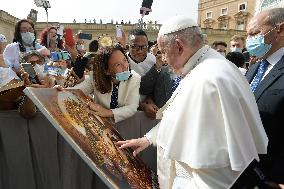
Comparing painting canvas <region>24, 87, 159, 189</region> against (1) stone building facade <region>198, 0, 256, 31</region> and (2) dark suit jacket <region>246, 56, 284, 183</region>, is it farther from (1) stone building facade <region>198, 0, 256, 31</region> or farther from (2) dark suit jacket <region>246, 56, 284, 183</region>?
(1) stone building facade <region>198, 0, 256, 31</region>

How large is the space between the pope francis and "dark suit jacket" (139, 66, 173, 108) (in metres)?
1.77

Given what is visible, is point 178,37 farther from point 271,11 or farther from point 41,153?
point 41,153

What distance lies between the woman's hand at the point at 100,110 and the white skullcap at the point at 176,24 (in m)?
1.19

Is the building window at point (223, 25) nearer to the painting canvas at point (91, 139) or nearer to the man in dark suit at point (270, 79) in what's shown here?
the man in dark suit at point (270, 79)

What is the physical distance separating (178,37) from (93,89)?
173cm

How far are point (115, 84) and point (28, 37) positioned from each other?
2.43m

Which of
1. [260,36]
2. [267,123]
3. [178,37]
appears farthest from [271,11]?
[178,37]

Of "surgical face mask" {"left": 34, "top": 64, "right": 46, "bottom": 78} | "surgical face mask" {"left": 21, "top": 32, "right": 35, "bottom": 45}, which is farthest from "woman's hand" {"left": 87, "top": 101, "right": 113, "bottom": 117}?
"surgical face mask" {"left": 21, "top": 32, "right": 35, "bottom": 45}

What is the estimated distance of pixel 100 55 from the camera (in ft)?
10.4

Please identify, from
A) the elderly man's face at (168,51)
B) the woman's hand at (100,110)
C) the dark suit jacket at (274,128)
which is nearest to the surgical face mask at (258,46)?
the dark suit jacket at (274,128)

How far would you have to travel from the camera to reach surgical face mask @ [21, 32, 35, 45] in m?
4.90

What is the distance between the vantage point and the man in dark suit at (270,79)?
7.39 ft

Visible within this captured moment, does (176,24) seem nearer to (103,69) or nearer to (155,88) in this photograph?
(103,69)

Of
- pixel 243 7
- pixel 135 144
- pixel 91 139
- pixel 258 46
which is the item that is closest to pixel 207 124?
pixel 91 139
